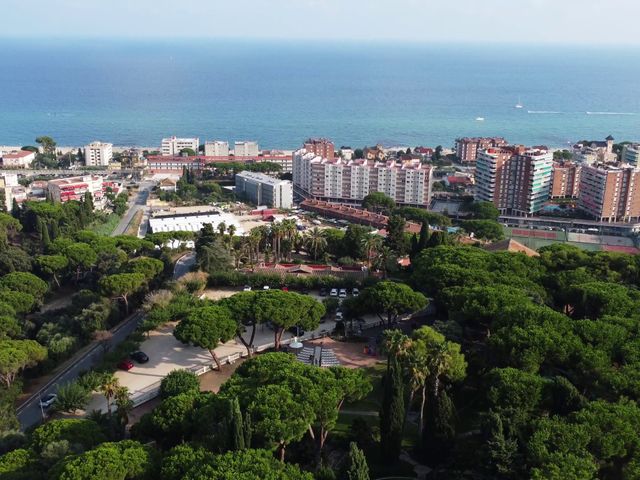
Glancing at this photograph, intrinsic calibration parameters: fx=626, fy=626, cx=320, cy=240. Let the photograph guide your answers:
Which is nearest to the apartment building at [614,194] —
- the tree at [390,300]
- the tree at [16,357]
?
the tree at [390,300]

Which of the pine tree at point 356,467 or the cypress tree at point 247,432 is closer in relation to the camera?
the pine tree at point 356,467

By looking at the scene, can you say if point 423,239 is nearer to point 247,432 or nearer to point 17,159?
point 247,432

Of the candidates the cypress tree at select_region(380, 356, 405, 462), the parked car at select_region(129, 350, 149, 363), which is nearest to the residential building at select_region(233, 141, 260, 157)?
the parked car at select_region(129, 350, 149, 363)

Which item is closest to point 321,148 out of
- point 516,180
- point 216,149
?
point 216,149

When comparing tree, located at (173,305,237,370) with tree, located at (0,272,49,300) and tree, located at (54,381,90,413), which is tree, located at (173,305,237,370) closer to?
tree, located at (54,381,90,413)

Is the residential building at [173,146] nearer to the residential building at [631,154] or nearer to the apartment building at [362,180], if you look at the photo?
the apartment building at [362,180]

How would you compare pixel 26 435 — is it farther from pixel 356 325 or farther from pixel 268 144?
pixel 268 144
